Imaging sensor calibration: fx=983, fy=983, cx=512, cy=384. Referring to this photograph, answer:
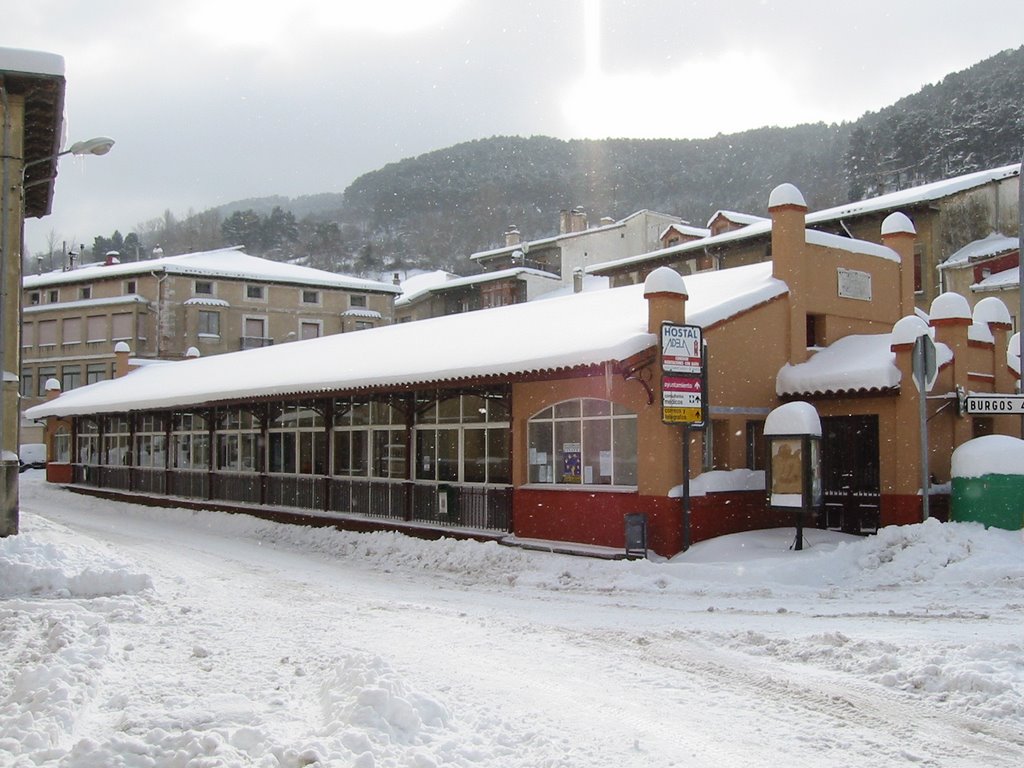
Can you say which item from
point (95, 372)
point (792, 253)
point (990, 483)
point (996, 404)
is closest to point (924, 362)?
point (996, 404)

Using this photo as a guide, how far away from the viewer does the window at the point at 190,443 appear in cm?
3075

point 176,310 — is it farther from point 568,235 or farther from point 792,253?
point 792,253

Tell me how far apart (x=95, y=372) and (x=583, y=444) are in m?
45.4

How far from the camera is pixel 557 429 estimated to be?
58.4ft

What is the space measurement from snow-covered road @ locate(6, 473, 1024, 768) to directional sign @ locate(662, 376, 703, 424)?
6.88 ft

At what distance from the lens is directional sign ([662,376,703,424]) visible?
607 inches

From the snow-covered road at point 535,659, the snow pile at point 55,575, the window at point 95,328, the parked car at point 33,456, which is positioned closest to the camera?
the snow-covered road at point 535,659

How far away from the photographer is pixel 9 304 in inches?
631

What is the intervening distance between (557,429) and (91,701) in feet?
38.1

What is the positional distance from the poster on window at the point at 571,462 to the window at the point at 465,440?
158 cm

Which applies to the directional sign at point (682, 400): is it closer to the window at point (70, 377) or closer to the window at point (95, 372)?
the window at point (95, 372)

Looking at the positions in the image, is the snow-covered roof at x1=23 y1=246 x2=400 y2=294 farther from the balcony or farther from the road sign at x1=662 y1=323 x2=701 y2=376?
the road sign at x1=662 y1=323 x2=701 y2=376

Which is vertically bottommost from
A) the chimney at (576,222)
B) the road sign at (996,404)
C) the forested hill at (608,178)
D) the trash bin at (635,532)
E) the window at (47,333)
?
the trash bin at (635,532)

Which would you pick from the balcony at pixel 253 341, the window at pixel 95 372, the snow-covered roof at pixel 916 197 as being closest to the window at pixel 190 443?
the balcony at pixel 253 341
